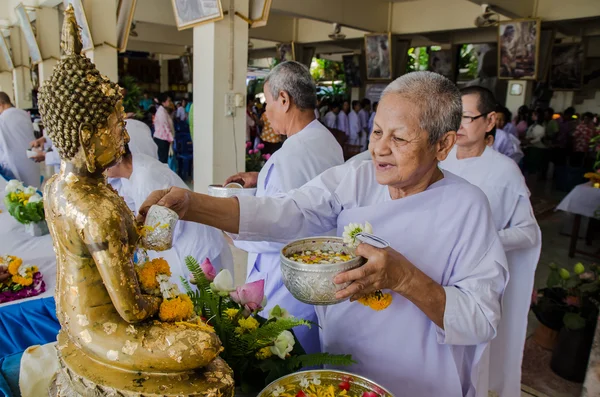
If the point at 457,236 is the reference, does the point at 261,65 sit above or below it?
above

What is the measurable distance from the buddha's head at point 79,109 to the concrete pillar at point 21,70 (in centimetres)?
1238

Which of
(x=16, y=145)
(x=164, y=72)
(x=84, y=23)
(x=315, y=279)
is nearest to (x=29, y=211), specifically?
(x=315, y=279)

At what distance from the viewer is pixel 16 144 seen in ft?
18.3

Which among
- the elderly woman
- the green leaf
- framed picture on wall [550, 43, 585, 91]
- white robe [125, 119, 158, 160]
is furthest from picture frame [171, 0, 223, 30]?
framed picture on wall [550, 43, 585, 91]

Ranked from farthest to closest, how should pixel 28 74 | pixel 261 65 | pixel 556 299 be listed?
pixel 261 65 < pixel 28 74 < pixel 556 299

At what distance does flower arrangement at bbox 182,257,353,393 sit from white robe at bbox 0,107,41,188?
17.0 ft

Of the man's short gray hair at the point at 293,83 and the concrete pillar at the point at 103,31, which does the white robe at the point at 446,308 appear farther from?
the concrete pillar at the point at 103,31

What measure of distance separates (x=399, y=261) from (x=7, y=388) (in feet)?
3.74

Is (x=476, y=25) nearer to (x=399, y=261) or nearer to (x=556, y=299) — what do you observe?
(x=556, y=299)

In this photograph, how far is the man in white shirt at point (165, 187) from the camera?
231 cm

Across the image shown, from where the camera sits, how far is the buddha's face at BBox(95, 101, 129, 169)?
0.87 metres

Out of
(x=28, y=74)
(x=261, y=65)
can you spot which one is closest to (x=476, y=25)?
(x=28, y=74)

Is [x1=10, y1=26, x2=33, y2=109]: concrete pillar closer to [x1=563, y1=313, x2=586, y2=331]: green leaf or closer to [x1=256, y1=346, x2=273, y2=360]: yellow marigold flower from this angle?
[x1=563, y1=313, x2=586, y2=331]: green leaf

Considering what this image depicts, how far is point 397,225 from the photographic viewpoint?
52.6 inches
